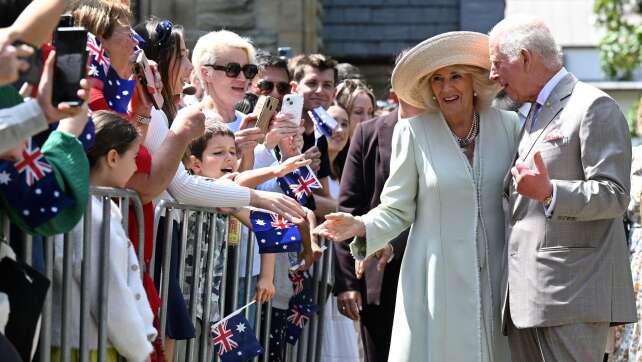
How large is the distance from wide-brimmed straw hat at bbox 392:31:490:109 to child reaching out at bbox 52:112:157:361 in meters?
2.00

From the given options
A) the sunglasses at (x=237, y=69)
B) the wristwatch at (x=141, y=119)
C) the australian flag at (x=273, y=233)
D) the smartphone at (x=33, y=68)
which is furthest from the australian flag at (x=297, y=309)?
the smartphone at (x=33, y=68)

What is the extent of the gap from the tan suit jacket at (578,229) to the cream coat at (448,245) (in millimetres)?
334

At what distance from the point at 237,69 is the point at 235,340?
1.53 m

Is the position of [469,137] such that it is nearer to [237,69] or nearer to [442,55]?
[442,55]

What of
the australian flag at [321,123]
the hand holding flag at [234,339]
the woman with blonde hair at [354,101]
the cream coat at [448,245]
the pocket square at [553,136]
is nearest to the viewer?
the pocket square at [553,136]

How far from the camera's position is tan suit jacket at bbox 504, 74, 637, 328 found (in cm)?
632

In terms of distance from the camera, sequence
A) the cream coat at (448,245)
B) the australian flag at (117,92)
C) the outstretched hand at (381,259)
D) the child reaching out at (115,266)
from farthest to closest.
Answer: the outstretched hand at (381,259), the cream coat at (448,245), the australian flag at (117,92), the child reaching out at (115,266)

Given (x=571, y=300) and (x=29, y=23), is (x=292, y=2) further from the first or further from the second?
(x=29, y=23)

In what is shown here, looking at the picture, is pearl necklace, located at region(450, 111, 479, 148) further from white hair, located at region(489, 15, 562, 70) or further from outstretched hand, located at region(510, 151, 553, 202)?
Result: outstretched hand, located at region(510, 151, 553, 202)

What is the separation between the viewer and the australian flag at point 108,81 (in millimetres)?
5648

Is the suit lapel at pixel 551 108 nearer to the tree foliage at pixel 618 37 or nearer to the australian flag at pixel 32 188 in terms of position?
the australian flag at pixel 32 188

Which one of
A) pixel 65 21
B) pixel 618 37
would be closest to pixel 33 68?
pixel 65 21

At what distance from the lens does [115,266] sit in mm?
5402

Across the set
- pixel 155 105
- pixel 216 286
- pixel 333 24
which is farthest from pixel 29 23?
pixel 333 24
